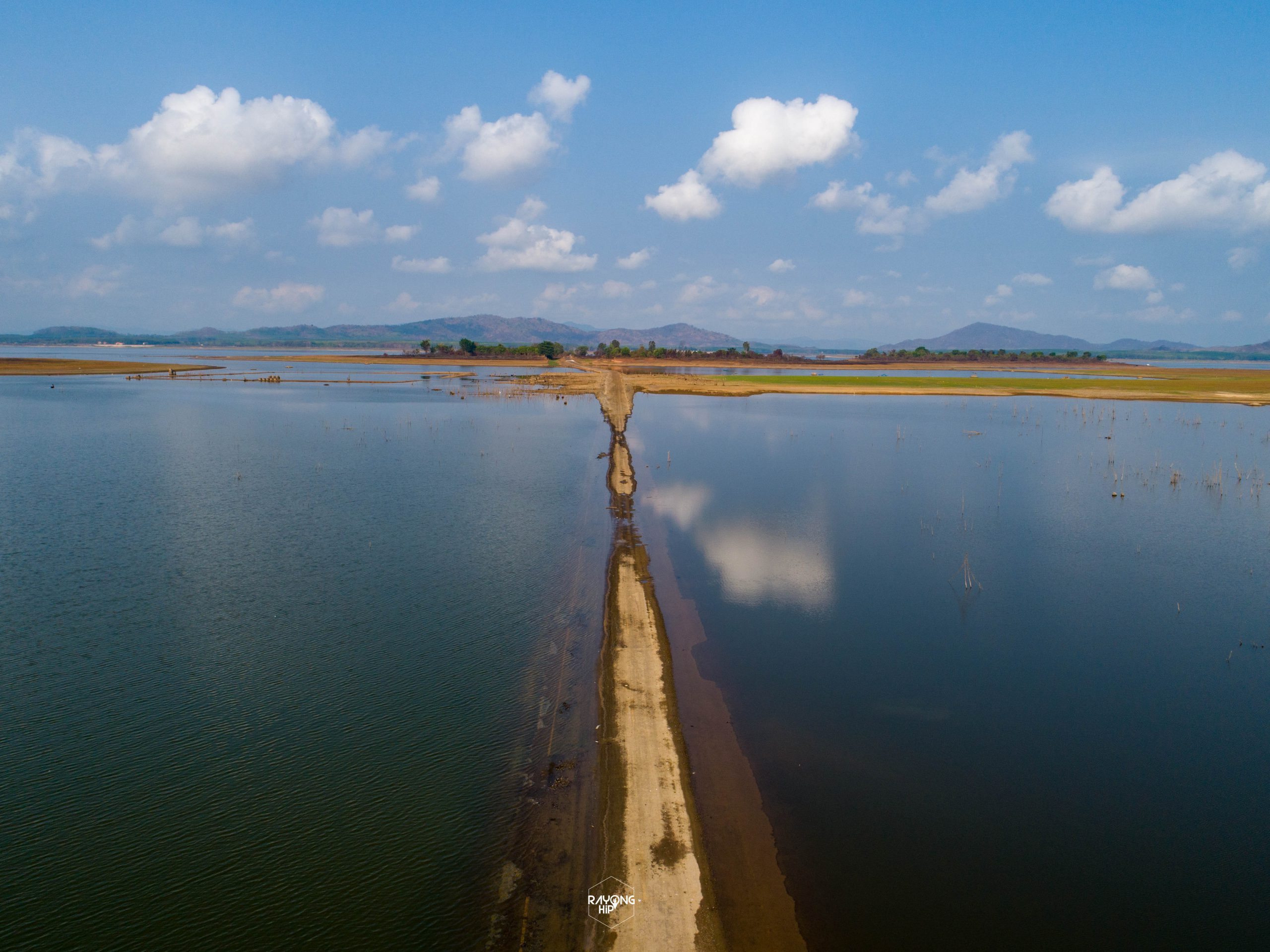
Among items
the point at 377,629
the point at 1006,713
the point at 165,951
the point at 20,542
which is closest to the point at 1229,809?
the point at 1006,713

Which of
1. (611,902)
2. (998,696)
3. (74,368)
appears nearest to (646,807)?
(611,902)

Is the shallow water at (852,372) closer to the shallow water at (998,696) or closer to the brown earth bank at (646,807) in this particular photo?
the shallow water at (998,696)

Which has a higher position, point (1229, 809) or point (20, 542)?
point (20, 542)

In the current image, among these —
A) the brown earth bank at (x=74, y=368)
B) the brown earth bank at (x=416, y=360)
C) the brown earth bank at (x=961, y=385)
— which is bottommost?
the brown earth bank at (x=961, y=385)

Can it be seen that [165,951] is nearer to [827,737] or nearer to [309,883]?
[309,883]

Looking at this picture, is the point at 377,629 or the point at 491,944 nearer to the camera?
the point at 491,944

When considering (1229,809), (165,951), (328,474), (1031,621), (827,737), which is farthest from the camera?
(328,474)

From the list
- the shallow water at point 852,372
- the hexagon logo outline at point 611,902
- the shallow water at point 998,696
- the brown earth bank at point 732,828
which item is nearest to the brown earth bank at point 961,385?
the shallow water at point 852,372
